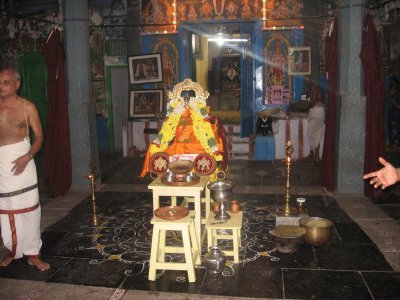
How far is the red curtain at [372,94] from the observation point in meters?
7.63

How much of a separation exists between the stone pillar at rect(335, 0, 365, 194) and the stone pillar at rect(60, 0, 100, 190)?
16.8 feet

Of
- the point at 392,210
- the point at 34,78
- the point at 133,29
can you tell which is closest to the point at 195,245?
the point at 392,210

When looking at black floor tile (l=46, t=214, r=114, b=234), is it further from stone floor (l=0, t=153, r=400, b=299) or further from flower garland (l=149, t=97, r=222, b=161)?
flower garland (l=149, t=97, r=222, b=161)

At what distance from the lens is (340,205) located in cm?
754

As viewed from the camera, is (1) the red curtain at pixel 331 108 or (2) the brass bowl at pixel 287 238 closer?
(2) the brass bowl at pixel 287 238

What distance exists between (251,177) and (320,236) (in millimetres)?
4353

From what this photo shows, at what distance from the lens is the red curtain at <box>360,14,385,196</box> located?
763 centimetres

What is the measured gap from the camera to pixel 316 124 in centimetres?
1127

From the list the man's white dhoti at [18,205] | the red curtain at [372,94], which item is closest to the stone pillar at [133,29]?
the red curtain at [372,94]

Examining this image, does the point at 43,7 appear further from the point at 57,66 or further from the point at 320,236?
the point at 320,236

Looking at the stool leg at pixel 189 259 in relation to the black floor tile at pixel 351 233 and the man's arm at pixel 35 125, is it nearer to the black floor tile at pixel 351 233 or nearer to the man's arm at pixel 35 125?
the man's arm at pixel 35 125

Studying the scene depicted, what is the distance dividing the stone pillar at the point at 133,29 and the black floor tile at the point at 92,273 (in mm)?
8918

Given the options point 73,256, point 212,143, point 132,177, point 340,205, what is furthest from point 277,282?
point 132,177

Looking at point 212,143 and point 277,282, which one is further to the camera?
point 212,143
